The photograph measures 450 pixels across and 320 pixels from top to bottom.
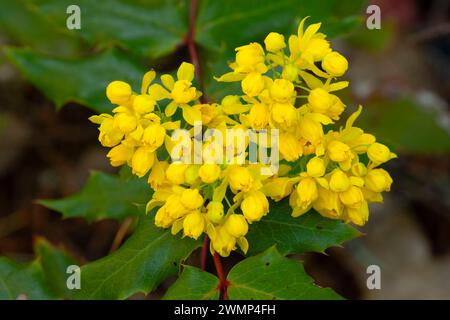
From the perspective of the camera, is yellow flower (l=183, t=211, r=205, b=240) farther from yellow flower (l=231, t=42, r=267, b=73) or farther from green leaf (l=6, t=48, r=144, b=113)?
green leaf (l=6, t=48, r=144, b=113)

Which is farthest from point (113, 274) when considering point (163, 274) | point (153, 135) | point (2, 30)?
point (2, 30)

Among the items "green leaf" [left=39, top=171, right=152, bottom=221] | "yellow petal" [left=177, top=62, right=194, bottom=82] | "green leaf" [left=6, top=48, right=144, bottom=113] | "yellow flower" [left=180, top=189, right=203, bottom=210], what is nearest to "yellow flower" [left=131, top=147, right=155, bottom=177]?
"yellow flower" [left=180, top=189, right=203, bottom=210]

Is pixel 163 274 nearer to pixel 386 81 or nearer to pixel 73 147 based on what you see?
pixel 73 147

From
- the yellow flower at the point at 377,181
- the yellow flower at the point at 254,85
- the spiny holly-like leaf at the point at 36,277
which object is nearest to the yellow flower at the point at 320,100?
the yellow flower at the point at 254,85

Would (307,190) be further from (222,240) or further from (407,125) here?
(407,125)

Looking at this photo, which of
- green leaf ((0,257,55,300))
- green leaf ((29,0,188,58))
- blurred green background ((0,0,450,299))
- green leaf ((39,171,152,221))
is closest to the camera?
green leaf ((0,257,55,300))

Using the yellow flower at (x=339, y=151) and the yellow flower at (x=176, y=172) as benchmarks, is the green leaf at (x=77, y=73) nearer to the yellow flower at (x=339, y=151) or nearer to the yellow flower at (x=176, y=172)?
the yellow flower at (x=176, y=172)

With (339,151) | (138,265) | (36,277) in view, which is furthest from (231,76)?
(36,277)

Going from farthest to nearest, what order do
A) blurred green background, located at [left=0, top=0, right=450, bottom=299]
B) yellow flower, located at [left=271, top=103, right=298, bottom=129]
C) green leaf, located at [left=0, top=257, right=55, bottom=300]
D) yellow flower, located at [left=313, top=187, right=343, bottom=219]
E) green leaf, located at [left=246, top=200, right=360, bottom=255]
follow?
blurred green background, located at [left=0, top=0, right=450, bottom=299] < green leaf, located at [left=0, top=257, right=55, bottom=300] < green leaf, located at [left=246, top=200, right=360, bottom=255] < yellow flower, located at [left=313, top=187, right=343, bottom=219] < yellow flower, located at [left=271, top=103, right=298, bottom=129]
